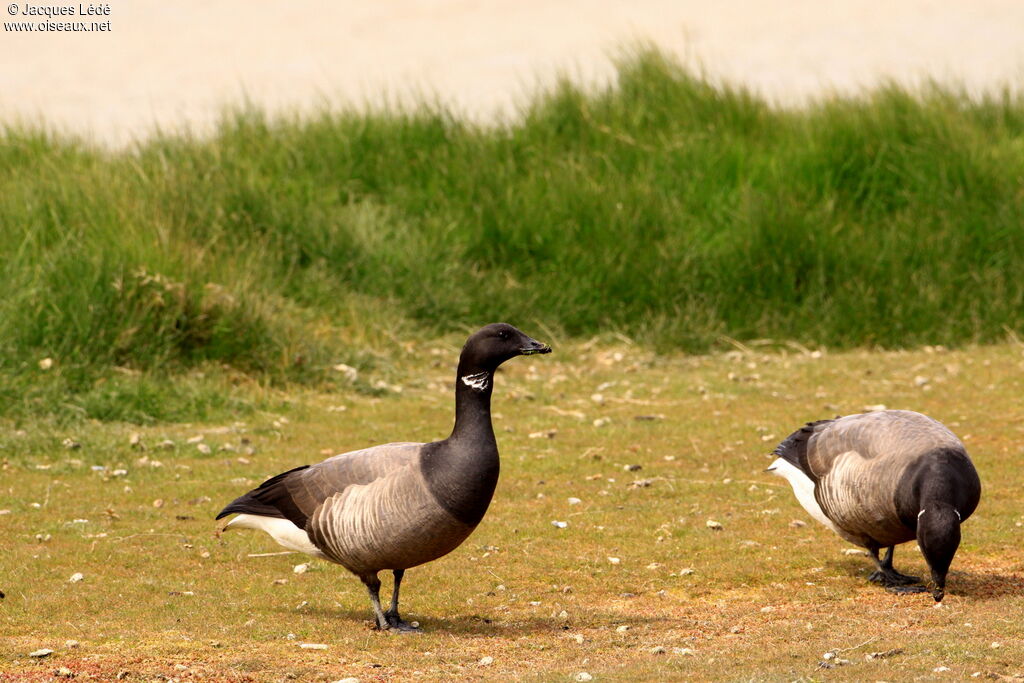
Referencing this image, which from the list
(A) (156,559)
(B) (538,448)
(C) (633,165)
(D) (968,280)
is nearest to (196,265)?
(B) (538,448)

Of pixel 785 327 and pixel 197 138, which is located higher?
pixel 197 138

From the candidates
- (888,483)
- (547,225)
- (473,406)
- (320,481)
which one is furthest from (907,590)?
(547,225)

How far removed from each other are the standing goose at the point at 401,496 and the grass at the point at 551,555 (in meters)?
0.47

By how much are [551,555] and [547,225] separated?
9.33 m

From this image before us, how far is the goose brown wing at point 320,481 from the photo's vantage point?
7508 millimetres

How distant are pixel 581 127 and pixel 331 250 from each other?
15.9ft

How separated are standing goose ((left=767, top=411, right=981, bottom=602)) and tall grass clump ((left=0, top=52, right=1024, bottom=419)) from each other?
738cm

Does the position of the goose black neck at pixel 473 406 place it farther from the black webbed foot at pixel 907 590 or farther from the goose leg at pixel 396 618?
the black webbed foot at pixel 907 590

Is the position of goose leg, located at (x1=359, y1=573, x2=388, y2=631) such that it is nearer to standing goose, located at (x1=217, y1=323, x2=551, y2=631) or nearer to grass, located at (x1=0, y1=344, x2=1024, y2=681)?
standing goose, located at (x1=217, y1=323, x2=551, y2=631)

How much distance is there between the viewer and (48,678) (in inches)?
249

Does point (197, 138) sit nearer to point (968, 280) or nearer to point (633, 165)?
point (633, 165)

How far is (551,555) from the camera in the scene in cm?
930

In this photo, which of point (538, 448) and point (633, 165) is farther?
point (633, 165)

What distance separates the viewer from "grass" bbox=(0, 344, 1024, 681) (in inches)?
267
